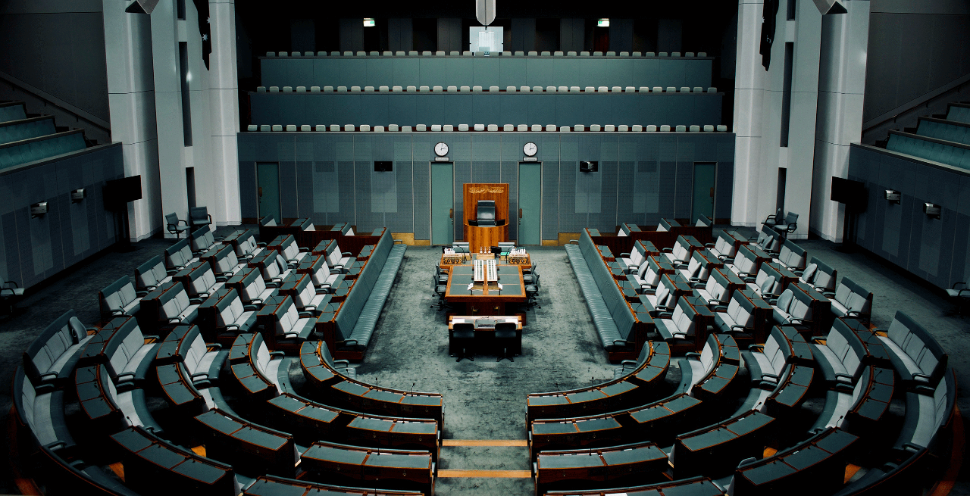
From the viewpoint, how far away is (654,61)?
22656mm

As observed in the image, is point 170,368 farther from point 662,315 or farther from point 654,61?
point 654,61

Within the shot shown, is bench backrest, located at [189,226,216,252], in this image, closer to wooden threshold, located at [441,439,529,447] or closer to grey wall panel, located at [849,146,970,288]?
wooden threshold, located at [441,439,529,447]

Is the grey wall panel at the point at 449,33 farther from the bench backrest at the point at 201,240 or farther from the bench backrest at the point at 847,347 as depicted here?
the bench backrest at the point at 847,347

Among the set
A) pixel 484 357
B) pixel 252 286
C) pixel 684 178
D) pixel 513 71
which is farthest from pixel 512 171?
pixel 484 357

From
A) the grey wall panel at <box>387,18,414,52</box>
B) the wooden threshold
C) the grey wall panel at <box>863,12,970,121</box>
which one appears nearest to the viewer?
the wooden threshold

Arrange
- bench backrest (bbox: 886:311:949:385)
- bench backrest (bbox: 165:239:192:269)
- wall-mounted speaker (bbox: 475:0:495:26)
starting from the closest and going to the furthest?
bench backrest (bbox: 886:311:949:385)
wall-mounted speaker (bbox: 475:0:495:26)
bench backrest (bbox: 165:239:192:269)

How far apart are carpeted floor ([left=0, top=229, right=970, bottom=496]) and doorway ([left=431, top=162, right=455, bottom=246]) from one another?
3243 millimetres

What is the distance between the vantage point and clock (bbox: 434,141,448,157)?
2116 centimetres

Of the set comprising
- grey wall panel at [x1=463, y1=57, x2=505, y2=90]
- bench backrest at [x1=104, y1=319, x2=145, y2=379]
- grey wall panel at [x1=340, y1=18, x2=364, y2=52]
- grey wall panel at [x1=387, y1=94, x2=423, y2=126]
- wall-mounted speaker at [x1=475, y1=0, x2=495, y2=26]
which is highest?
grey wall panel at [x1=340, y1=18, x2=364, y2=52]

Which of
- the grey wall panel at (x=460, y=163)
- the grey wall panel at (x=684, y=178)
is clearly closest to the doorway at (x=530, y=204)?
the grey wall panel at (x=460, y=163)

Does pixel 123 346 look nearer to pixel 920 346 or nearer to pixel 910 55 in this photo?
pixel 920 346

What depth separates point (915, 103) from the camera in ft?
66.3

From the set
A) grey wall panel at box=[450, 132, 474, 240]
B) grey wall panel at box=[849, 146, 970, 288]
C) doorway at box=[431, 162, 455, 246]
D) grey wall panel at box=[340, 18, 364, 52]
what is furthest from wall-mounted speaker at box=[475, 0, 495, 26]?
grey wall panel at box=[340, 18, 364, 52]

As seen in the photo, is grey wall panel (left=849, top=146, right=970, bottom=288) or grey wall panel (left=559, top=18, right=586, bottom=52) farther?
grey wall panel (left=559, top=18, right=586, bottom=52)
